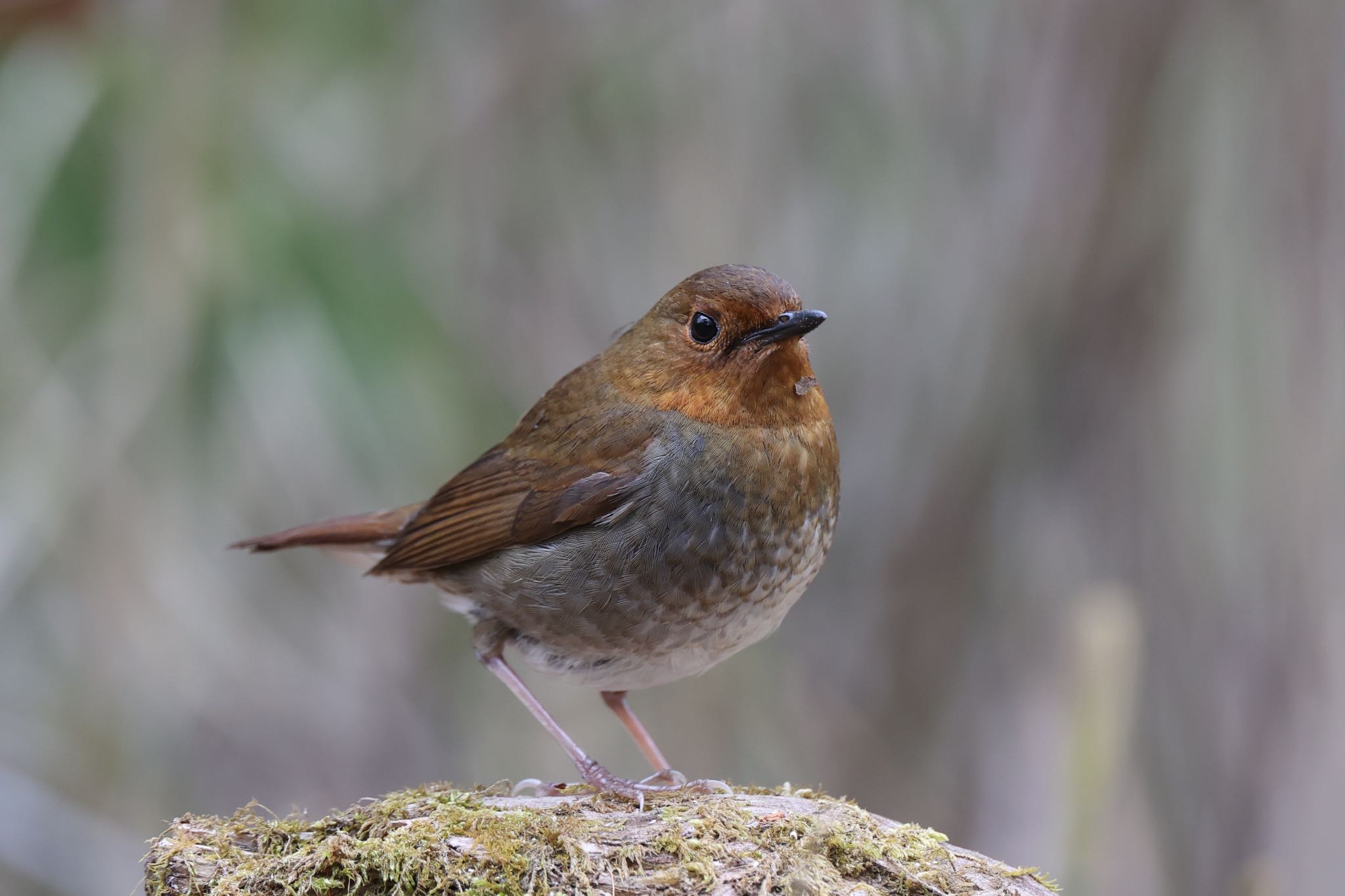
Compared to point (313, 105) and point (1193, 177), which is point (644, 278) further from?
point (1193, 177)

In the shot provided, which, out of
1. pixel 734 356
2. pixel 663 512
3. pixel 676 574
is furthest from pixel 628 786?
pixel 734 356

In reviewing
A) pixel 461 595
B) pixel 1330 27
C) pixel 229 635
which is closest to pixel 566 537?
pixel 461 595

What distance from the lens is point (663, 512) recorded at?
339cm

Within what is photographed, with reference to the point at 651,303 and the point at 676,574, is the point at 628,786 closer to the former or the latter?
the point at 676,574

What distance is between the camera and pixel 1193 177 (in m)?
5.35

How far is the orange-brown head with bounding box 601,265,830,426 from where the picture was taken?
340 centimetres

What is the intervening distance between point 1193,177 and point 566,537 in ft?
10.7

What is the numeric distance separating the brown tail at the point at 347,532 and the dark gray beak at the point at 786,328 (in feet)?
4.18

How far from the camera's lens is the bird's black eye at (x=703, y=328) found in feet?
11.4

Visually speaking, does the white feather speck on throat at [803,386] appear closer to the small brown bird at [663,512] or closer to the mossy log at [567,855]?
the small brown bird at [663,512]

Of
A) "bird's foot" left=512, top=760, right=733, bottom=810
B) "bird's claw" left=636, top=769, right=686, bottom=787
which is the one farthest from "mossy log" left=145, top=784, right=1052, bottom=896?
"bird's claw" left=636, top=769, right=686, bottom=787

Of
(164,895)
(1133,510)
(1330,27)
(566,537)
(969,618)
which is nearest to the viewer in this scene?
(164,895)

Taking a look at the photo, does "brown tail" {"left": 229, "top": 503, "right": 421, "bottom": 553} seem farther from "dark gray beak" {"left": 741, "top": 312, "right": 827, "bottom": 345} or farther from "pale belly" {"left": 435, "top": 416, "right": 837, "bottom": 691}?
"dark gray beak" {"left": 741, "top": 312, "right": 827, "bottom": 345}

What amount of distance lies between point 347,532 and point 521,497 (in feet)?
2.44
